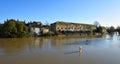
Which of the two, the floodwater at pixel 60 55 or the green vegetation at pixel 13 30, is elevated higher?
the green vegetation at pixel 13 30

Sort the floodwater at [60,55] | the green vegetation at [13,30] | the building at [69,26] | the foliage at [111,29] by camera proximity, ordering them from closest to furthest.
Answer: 1. the floodwater at [60,55]
2. the green vegetation at [13,30]
3. the building at [69,26]
4. the foliage at [111,29]

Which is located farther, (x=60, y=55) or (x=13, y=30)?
(x=13, y=30)

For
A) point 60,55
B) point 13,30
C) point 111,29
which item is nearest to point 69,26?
point 13,30

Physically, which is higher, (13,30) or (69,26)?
(69,26)

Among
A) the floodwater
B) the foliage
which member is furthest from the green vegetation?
the foliage

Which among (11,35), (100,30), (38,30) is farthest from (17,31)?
(100,30)

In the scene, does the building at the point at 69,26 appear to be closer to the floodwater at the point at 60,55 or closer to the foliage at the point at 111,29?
the foliage at the point at 111,29

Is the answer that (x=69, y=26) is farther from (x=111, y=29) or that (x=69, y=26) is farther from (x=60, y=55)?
(x=60, y=55)

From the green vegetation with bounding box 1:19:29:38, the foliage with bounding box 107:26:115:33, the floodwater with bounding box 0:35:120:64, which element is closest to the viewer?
the floodwater with bounding box 0:35:120:64

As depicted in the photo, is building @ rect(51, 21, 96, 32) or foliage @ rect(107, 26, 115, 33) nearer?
building @ rect(51, 21, 96, 32)

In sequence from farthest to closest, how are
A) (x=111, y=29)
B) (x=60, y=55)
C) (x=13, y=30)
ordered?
1. (x=111, y=29)
2. (x=13, y=30)
3. (x=60, y=55)

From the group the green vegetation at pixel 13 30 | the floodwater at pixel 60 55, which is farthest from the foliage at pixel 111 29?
the floodwater at pixel 60 55

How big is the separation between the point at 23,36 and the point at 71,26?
38.7 metres

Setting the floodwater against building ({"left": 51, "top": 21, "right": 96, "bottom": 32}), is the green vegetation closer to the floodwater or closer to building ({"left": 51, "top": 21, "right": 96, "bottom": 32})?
the floodwater
